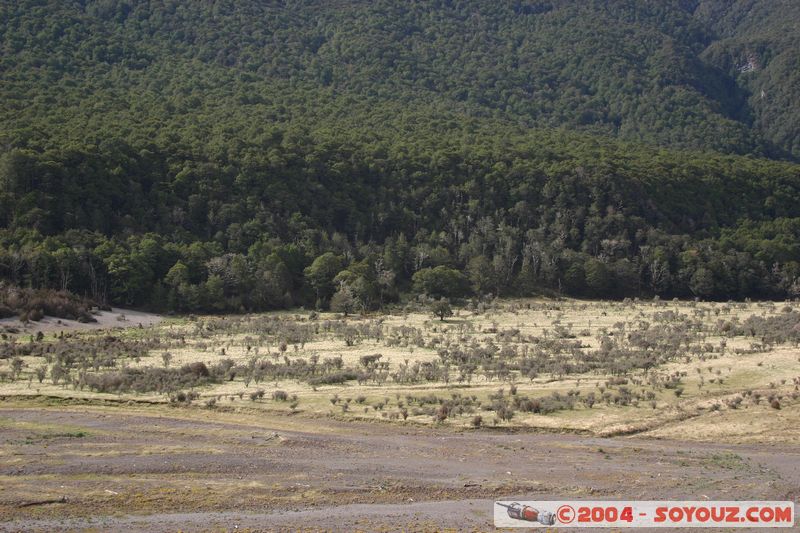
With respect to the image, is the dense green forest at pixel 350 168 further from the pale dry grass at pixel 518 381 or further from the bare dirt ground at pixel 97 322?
the pale dry grass at pixel 518 381

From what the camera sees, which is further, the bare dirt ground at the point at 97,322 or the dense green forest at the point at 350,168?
the dense green forest at the point at 350,168

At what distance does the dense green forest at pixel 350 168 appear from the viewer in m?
68.6

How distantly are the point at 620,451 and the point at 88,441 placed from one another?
14.8 meters

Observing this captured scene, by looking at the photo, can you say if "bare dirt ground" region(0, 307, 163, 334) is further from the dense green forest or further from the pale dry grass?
the dense green forest

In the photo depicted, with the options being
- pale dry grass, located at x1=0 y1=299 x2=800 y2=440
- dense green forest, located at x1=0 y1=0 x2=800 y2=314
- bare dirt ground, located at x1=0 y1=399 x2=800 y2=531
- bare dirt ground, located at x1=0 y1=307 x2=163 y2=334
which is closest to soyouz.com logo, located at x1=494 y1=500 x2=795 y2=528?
bare dirt ground, located at x1=0 y1=399 x2=800 y2=531

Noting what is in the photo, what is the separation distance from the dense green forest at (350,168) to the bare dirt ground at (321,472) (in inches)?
1547

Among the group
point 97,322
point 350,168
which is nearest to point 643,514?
point 97,322

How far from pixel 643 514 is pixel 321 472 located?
25.5 ft

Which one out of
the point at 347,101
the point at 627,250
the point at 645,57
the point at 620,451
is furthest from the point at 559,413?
the point at 645,57

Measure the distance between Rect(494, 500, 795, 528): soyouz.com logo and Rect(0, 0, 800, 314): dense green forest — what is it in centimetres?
4624

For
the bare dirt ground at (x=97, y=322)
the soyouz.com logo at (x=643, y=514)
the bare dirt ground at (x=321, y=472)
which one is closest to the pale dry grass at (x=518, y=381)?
the bare dirt ground at (x=321, y=472)

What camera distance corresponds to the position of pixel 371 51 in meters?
152

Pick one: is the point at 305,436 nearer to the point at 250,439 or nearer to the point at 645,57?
the point at 250,439

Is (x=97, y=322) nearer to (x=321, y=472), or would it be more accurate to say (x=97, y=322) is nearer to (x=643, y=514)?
(x=321, y=472)
